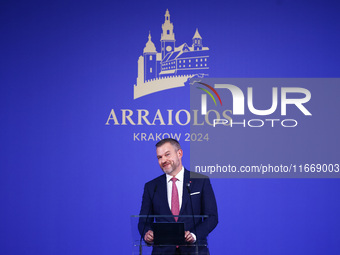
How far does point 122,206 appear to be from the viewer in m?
5.53

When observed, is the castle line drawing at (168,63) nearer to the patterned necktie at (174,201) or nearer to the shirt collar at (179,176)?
the shirt collar at (179,176)

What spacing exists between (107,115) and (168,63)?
0.92 m

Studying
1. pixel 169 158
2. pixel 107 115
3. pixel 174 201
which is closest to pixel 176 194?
pixel 174 201

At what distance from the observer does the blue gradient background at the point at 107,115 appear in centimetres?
551

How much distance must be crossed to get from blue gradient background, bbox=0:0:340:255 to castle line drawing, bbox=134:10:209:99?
8cm

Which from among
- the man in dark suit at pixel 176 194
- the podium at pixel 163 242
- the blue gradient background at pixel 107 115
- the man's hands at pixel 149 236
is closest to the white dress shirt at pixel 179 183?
the man in dark suit at pixel 176 194

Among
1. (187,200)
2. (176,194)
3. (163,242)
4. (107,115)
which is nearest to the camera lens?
(163,242)

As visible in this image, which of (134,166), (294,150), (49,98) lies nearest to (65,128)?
(49,98)

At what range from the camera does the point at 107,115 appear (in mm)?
5586

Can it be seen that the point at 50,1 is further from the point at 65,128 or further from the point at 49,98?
the point at 65,128

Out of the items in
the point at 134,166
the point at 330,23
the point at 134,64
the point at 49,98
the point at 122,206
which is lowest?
the point at 122,206

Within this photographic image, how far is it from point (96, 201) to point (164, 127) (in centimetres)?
114

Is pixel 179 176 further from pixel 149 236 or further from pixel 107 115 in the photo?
pixel 107 115

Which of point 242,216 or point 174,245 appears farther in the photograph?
point 242,216
